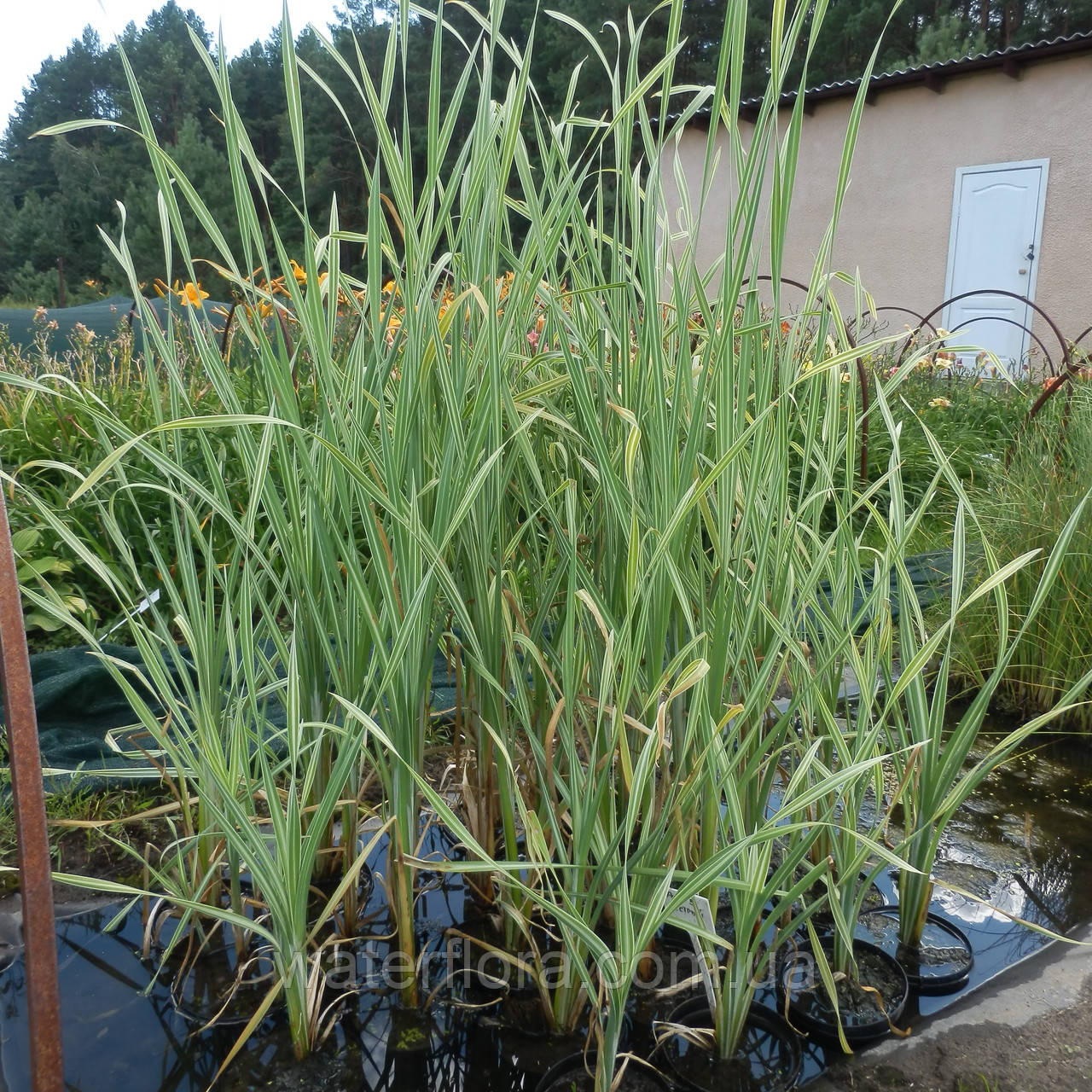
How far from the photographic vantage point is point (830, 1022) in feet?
3.22

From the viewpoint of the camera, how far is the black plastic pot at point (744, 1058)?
0.92 meters

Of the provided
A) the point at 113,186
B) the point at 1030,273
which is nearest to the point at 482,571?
the point at 1030,273

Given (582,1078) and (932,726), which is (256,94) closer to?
(932,726)

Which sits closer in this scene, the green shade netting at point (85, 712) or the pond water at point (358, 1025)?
the pond water at point (358, 1025)

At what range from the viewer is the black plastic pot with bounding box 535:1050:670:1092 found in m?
0.89

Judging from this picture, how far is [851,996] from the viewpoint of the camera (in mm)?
1035

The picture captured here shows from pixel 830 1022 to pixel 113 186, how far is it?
28.1m

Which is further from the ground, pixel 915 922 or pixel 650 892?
pixel 650 892

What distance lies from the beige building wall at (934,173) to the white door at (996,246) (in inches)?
3.6

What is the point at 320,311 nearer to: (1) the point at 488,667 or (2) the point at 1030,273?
(1) the point at 488,667

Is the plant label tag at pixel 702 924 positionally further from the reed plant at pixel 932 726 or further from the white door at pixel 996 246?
the white door at pixel 996 246

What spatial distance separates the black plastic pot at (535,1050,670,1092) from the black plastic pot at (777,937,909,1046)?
179mm

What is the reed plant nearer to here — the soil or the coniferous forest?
the soil

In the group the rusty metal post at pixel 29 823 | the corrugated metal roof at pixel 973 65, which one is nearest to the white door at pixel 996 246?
the corrugated metal roof at pixel 973 65
